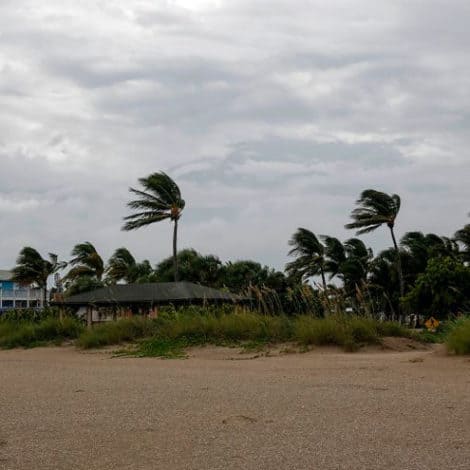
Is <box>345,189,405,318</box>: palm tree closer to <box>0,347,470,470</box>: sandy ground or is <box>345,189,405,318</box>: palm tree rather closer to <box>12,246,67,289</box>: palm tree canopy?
<box>12,246,67,289</box>: palm tree canopy

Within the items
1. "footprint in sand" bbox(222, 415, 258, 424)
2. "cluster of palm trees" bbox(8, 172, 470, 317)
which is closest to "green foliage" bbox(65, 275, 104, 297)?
"cluster of palm trees" bbox(8, 172, 470, 317)

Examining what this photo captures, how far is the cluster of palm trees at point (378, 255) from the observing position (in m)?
46.5

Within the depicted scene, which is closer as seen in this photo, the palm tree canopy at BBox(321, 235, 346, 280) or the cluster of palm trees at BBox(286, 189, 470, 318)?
the cluster of palm trees at BBox(286, 189, 470, 318)

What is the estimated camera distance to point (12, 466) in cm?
480

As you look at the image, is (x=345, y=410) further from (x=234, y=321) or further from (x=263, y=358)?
(x=234, y=321)

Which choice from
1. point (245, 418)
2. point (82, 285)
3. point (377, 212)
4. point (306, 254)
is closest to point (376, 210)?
point (377, 212)

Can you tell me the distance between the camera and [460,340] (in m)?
10.4

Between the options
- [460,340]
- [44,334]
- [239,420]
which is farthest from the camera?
[44,334]

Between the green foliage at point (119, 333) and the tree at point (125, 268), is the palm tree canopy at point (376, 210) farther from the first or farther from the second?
the green foliage at point (119, 333)

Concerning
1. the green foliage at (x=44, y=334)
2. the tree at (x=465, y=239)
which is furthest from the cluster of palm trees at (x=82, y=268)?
the green foliage at (x=44, y=334)

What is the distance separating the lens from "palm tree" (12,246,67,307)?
6047cm

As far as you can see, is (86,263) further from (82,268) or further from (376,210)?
(376,210)

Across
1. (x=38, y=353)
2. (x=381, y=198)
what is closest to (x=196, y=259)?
(x=381, y=198)

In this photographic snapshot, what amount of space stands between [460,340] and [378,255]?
4368 cm
